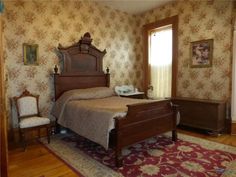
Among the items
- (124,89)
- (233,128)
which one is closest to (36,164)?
(124,89)

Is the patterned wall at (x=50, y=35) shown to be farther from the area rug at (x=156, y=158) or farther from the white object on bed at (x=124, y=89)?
the area rug at (x=156, y=158)

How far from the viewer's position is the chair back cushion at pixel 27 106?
329 centimetres

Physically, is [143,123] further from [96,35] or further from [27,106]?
→ [96,35]

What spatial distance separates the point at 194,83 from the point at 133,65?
184 centimetres

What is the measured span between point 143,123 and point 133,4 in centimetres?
316

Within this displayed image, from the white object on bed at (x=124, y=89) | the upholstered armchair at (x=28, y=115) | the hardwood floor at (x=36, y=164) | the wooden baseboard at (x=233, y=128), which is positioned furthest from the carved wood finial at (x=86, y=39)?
the wooden baseboard at (x=233, y=128)

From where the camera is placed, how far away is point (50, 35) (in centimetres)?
379

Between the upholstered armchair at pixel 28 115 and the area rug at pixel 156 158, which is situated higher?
the upholstered armchair at pixel 28 115

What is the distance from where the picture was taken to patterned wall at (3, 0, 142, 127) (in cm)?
336

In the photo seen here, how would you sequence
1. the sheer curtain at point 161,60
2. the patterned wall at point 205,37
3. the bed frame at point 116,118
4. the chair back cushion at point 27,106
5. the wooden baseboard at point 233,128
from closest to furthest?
the bed frame at point 116,118
the chair back cushion at point 27,106
the wooden baseboard at point 233,128
the patterned wall at point 205,37
the sheer curtain at point 161,60

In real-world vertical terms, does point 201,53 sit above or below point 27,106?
above

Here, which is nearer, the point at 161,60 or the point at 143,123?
the point at 143,123

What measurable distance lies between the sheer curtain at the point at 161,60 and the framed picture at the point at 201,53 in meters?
0.61

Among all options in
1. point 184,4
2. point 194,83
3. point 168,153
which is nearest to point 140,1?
point 184,4
